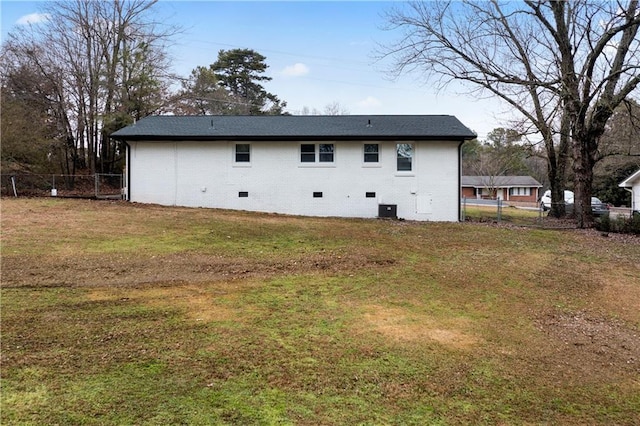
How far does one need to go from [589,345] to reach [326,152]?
13.3m

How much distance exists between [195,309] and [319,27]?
15.0 metres

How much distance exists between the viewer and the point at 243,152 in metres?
17.2

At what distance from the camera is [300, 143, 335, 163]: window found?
17047mm

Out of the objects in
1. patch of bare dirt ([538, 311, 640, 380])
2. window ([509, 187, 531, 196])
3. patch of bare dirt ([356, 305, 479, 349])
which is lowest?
patch of bare dirt ([538, 311, 640, 380])

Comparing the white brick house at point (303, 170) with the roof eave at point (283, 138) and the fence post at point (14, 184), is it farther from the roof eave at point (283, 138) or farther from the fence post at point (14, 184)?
the fence post at point (14, 184)

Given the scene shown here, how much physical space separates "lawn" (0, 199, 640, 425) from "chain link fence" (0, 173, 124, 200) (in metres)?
8.96

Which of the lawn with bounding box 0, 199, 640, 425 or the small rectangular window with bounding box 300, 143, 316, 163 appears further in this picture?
the small rectangular window with bounding box 300, 143, 316, 163

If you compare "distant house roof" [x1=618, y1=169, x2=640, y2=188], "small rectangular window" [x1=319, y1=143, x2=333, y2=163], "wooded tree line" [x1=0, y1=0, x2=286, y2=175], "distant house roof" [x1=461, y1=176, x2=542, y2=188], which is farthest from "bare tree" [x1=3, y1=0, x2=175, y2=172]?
"distant house roof" [x1=461, y1=176, x2=542, y2=188]

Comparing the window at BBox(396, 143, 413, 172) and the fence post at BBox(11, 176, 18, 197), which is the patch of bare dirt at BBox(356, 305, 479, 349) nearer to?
the window at BBox(396, 143, 413, 172)

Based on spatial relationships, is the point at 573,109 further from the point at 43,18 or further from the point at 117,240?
the point at 43,18

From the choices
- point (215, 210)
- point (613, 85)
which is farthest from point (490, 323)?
point (613, 85)

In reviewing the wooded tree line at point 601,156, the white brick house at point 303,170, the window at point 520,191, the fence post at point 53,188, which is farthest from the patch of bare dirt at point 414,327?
the window at point 520,191

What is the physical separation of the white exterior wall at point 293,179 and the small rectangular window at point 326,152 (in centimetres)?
24

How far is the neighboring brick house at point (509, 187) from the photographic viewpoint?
52.9 metres
